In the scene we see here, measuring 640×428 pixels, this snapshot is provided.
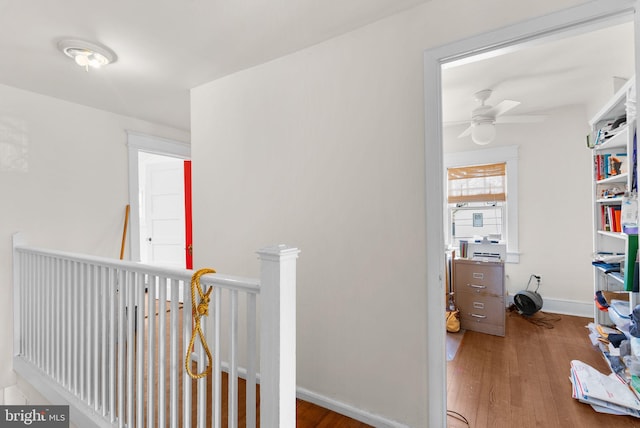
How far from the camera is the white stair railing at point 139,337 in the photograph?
1.05m

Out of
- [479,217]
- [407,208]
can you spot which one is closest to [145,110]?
[407,208]

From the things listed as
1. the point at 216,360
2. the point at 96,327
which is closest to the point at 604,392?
the point at 216,360

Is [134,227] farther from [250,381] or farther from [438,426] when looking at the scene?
[438,426]

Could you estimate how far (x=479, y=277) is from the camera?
322cm

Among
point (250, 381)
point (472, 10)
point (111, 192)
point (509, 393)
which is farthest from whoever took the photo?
point (111, 192)

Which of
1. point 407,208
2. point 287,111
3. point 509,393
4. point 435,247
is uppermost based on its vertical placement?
point 287,111

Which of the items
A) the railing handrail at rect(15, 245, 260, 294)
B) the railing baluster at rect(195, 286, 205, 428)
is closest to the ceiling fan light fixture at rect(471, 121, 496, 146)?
the railing handrail at rect(15, 245, 260, 294)

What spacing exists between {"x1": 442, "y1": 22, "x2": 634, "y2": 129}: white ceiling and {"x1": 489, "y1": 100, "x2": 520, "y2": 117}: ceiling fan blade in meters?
0.22

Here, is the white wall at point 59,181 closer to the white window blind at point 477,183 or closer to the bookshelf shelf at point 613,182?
the white window blind at point 477,183

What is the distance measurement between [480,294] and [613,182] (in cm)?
157

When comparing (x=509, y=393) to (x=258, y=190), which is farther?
(x=258, y=190)

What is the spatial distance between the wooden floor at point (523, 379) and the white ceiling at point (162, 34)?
2387mm

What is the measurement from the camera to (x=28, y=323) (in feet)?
7.68

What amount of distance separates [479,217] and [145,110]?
13.8ft
